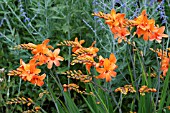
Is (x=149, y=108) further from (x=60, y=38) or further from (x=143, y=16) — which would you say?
(x=60, y=38)

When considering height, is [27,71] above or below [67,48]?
above

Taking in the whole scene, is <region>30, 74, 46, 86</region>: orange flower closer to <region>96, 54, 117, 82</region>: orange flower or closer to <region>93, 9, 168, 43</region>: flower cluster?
<region>96, 54, 117, 82</region>: orange flower

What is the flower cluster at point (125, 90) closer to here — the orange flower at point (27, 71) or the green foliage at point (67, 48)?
the orange flower at point (27, 71)

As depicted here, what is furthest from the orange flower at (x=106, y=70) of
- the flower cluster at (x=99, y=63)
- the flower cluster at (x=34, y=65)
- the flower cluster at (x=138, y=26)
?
the flower cluster at (x=34, y=65)

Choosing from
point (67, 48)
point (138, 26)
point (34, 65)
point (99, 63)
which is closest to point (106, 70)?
point (99, 63)

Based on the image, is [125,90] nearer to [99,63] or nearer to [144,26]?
[99,63]

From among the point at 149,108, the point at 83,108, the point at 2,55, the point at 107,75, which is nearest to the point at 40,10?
the point at 2,55

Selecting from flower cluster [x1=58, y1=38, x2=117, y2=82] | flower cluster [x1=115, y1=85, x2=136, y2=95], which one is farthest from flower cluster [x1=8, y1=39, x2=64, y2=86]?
flower cluster [x1=115, y1=85, x2=136, y2=95]

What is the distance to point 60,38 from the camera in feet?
14.3

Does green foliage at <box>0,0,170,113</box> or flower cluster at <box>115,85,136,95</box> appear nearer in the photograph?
flower cluster at <box>115,85,136,95</box>

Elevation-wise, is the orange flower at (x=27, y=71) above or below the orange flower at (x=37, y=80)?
above

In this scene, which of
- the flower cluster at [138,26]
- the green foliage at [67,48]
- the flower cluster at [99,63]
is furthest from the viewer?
the green foliage at [67,48]

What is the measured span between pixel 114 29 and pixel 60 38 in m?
1.92

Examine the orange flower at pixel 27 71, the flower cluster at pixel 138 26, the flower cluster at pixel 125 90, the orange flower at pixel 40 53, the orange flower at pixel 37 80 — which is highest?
the flower cluster at pixel 138 26
